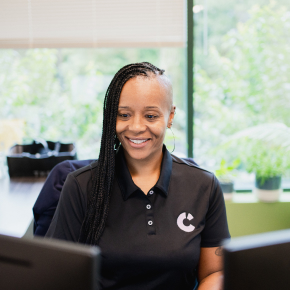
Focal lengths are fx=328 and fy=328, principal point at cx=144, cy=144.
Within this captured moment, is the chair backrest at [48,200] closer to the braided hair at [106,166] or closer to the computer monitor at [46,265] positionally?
the braided hair at [106,166]

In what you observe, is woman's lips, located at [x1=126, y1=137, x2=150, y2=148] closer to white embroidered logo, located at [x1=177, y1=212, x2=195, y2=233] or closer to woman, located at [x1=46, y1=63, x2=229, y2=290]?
woman, located at [x1=46, y1=63, x2=229, y2=290]

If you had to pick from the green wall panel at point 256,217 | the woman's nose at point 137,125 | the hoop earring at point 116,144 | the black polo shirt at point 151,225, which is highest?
the woman's nose at point 137,125

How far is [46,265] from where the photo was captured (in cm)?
52

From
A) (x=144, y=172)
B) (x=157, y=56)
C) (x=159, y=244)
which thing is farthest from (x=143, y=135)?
(x=157, y=56)

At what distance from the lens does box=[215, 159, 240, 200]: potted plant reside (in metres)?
2.43

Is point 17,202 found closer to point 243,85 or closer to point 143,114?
point 143,114

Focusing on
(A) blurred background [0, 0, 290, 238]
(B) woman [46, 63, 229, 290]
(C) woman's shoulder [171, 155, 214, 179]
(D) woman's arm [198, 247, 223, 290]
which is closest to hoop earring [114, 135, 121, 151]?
(B) woman [46, 63, 229, 290]

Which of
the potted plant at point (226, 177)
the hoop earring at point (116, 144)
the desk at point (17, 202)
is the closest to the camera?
the hoop earring at point (116, 144)

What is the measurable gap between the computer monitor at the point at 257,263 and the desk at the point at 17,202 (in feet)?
3.34

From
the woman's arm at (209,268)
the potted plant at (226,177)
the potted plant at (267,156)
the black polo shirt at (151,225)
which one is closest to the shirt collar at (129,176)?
the black polo shirt at (151,225)

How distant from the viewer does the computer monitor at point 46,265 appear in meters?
0.51

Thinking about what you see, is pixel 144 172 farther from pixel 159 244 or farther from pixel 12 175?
pixel 12 175

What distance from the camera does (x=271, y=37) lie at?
2.59m

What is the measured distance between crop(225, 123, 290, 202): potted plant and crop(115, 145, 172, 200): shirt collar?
1436mm
